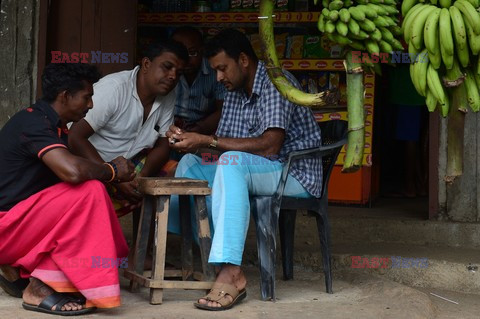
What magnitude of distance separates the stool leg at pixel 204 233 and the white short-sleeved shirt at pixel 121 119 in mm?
723

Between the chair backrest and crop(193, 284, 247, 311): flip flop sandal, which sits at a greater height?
the chair backrest

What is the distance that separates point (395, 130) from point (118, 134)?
3.62 meters

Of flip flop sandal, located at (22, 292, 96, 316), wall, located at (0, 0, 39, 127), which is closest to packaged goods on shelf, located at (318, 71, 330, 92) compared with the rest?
wall, located at (0, 0, 39, 127)

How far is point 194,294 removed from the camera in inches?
182

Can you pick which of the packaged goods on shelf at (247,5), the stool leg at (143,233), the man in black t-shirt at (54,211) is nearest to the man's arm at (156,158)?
the stool leg at (143,233)

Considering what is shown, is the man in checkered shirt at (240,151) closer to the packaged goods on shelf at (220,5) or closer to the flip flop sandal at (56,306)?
the flip flop sandal at (56,306)

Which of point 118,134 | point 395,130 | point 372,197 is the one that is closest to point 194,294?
point 118,134

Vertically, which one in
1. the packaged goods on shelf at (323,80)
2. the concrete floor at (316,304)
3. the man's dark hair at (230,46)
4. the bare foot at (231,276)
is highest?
the packaged goods on shelf at (323,80)

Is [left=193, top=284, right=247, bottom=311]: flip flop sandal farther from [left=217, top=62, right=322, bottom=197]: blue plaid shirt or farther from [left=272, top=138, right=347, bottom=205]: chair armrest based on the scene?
[left=217, top=62, right=322, bottom=197]: blue plaid shirt

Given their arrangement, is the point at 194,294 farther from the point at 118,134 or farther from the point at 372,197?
the point at 372,197

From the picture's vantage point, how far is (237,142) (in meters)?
4.43

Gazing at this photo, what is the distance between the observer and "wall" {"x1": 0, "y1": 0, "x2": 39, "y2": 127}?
6.00 m

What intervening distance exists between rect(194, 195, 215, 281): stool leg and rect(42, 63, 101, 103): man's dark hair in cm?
80

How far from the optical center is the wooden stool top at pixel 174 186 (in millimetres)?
4246
